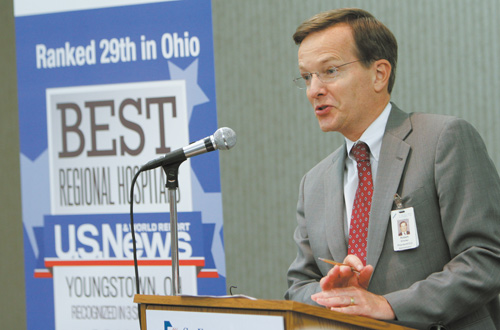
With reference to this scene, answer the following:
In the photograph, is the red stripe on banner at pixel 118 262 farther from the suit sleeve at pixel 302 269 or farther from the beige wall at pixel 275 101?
the suit sleeve at pixel 302 269

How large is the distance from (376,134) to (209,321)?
2.82 ft

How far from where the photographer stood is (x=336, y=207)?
204cm

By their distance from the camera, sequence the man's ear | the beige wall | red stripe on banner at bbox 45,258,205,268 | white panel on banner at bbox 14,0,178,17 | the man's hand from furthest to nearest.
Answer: white panel on banner at bbox 14,0,178,17 → red stripe on banner at bbox 45,258,205,268 → the beige wall → the man's ear → the man's hand

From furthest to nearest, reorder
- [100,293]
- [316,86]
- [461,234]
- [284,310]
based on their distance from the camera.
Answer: [100,293]
[316,86]
[461,234]
[284,310]

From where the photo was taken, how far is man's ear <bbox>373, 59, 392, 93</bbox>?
81.1 inches

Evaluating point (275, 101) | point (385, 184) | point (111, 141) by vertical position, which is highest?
point (275, 101)

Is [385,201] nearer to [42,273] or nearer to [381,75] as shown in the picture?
[381,75]

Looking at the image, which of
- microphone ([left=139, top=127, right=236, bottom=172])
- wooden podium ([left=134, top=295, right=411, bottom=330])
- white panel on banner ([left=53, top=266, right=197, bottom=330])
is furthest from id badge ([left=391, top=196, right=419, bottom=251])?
white panel on banner ([left=53, top=266, right=197, bottom=330])

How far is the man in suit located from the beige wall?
103 centimetres

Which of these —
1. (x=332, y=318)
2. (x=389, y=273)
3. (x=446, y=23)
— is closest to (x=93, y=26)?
(x=446, y=23)

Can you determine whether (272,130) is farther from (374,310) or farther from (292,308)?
(292,308)

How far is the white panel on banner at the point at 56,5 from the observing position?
3.48 meters

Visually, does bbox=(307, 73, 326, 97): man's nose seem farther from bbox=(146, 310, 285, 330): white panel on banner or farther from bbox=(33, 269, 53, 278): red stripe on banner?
bbox=(33, 269, 53, 278): red stripe on banner

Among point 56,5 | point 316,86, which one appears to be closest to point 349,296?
point 316,86
